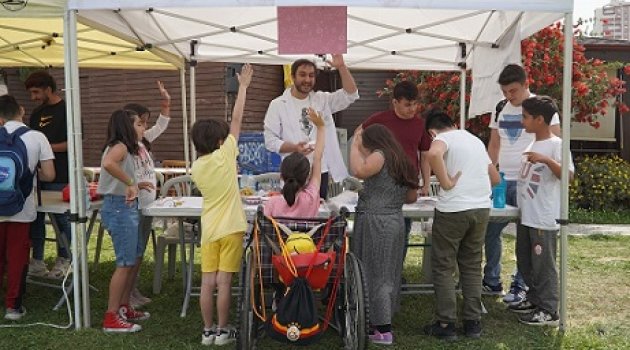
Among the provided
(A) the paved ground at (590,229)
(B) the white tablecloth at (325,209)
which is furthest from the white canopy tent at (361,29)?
(A) the paved ground at (590,229)

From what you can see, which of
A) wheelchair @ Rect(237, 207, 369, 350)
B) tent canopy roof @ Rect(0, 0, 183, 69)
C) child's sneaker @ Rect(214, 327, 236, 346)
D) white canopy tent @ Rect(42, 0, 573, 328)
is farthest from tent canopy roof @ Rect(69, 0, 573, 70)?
child's sneaker @ Rect(214, 327, 236, 346)

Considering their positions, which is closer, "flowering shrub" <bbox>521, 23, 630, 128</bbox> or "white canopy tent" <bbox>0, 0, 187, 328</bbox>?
"white canopy tent" <bbox>0, 0, 187, 328</bbox>

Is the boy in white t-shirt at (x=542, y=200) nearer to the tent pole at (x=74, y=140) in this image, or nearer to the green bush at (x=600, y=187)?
the tent pole at (x=74, y=140)

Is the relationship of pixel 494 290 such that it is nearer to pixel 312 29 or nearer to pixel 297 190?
pixel 297 190

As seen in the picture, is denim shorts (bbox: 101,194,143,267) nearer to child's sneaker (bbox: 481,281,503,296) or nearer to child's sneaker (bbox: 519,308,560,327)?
child's sneaker (bbox: 519,308,560,327)

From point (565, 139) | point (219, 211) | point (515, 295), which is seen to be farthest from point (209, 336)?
point (565, 139)

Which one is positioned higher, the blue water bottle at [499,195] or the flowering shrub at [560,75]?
the flowering shrub at [560,75]

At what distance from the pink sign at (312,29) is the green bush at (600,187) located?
7137mm

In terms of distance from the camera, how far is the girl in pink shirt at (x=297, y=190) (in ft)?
12.2

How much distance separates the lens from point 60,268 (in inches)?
223

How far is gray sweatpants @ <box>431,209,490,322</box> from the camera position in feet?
13.1

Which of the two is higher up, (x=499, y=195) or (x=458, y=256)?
(x=499, y=195)

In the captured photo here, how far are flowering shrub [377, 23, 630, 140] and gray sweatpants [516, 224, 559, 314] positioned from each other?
4854 mm

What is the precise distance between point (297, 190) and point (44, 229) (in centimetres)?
285
